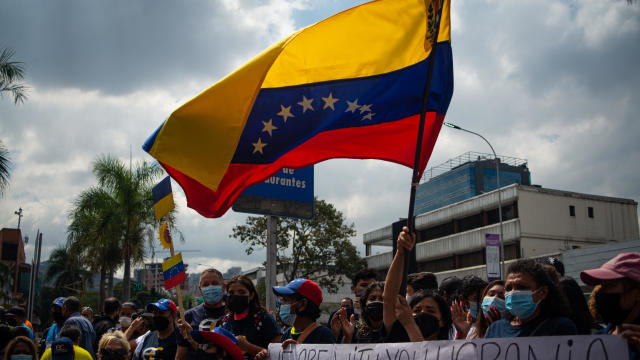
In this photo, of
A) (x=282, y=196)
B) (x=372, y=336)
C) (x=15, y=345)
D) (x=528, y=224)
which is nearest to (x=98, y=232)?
(x=282, y=196)

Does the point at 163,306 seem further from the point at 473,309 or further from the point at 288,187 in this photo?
the point at 288,187

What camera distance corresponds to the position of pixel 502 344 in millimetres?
3092

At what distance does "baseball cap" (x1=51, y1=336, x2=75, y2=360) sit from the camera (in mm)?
5648

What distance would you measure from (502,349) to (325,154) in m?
3.21

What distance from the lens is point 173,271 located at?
6125 mm

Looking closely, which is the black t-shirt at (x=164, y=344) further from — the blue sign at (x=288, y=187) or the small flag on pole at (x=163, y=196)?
the blue sign at (x=288, y=187)

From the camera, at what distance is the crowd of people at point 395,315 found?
126 inches

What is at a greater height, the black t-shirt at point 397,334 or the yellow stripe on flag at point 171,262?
the yellow stripe on flag at point 171,262

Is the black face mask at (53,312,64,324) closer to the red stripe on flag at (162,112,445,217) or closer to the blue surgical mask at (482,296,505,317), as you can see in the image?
the red stripe on flag at (162,112,445,217)

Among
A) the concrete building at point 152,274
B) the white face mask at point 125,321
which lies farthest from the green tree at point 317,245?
the white face mask at point 125,321

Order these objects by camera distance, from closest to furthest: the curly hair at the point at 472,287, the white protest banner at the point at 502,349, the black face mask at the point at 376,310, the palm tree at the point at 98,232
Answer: the white protest banner at the point at 502,349
the black face mask at the point at 376,310
the curly hair at the point at 472,287
the palm tree at the point at 98,232

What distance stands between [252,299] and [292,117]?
1.87 metres

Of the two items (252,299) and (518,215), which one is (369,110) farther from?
(518,215)

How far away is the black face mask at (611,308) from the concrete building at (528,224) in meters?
39.5
